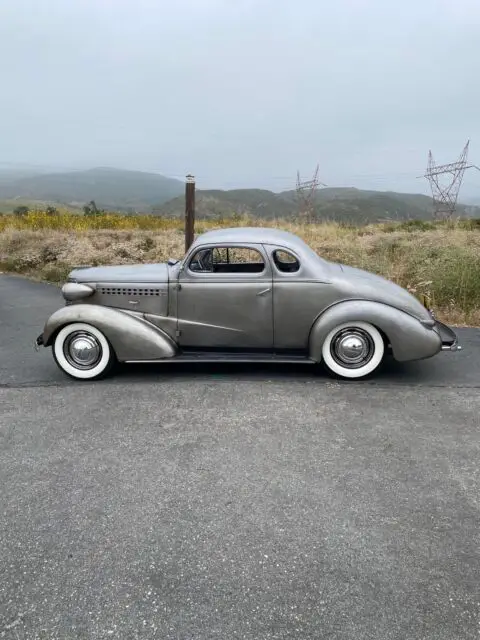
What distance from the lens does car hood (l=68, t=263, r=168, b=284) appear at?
482 centimetres

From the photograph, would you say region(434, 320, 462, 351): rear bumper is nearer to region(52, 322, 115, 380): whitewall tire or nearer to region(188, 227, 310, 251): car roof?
region(188, 227, 310, 251): car roof

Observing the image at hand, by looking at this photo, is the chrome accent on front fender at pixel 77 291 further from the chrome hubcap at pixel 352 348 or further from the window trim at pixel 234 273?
the chrome hubcap at pixel 352 348

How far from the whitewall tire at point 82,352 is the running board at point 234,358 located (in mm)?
258

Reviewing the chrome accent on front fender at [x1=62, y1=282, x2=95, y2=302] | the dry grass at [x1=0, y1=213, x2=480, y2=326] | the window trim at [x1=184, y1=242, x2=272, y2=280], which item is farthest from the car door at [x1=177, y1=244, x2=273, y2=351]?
the dry grass at [x1=0, y1=213, x2=480, y2=326]

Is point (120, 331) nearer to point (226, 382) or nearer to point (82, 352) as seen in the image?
point (82, 352)

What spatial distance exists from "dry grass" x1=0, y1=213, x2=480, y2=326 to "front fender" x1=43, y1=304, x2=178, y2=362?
4780mm

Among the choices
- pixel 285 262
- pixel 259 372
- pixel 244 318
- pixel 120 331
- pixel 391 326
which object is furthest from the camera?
pixel 285 262

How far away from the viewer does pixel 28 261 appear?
40.2 feet

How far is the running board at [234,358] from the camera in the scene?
4.72m

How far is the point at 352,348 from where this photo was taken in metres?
4.65

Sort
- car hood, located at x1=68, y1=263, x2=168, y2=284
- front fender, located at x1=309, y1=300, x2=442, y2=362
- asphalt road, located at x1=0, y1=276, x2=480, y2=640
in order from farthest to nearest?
car hood, located at x1=68, y1=263, x2=168, y2=284 → front fender, located at x1=309, y1=300, x2=442, y2=362 → asphalt road, located at x1=0, y1=276, x2=480, y2=640

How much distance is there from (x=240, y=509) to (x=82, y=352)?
2671 mm

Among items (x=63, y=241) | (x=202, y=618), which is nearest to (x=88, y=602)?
(x=202, y=618)

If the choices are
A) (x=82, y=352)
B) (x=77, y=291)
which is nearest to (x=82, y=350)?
(x=82, y=352)
